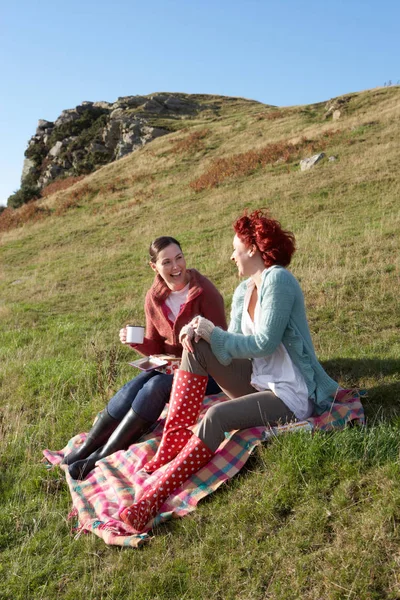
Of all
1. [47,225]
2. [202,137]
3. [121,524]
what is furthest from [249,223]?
[202,137]

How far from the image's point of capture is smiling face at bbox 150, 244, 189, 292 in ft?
14.8

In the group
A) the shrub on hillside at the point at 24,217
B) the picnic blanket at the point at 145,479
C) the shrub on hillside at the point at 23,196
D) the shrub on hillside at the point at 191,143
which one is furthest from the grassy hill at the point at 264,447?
the shrub on hillside at the point at 23,196

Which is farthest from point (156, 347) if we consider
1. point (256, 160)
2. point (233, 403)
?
point (256, 160)

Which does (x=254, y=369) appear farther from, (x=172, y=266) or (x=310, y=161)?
(x=310, y=161)

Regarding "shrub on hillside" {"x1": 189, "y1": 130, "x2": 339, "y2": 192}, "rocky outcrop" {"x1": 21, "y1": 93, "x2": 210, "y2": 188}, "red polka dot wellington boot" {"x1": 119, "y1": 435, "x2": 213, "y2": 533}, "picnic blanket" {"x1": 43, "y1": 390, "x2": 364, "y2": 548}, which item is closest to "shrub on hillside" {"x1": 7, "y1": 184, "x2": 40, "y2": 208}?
"rocky outcrop" {"x1": 21, "y1": 93, "x2": 210, "y2": 188}

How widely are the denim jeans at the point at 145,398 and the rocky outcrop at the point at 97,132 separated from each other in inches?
1313

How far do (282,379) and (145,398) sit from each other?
1.10m

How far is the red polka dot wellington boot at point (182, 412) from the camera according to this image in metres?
3.69

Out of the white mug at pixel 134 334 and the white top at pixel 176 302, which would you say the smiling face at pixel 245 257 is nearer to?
the white top at pixel 176 302

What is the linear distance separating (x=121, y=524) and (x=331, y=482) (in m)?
1.37

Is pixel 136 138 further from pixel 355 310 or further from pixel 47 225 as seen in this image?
pixel 355 310

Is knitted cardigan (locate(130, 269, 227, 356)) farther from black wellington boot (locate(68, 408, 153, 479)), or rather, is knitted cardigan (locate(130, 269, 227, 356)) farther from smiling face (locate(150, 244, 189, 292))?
black wellington boot (locate(68, 408, 153, 479))

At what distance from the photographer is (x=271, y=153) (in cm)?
2114

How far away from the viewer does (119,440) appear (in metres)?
4.16
